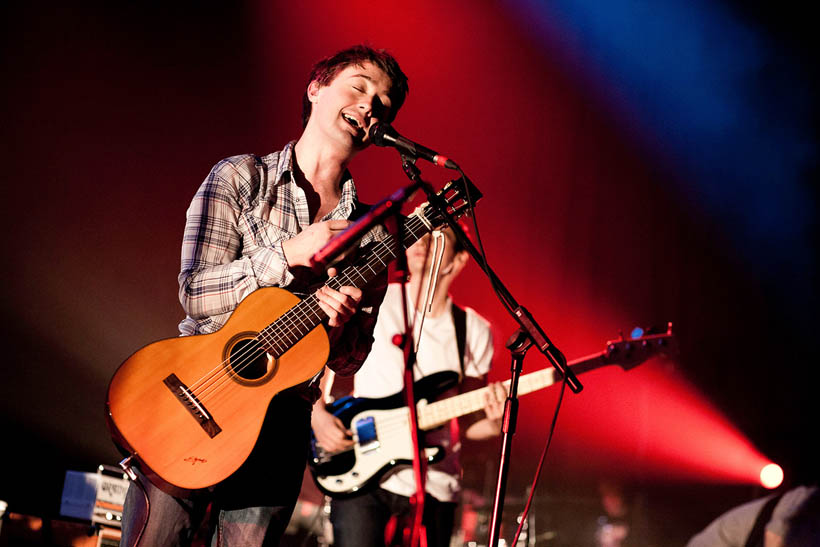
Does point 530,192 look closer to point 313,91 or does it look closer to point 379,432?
point 379,432

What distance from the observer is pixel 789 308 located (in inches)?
198

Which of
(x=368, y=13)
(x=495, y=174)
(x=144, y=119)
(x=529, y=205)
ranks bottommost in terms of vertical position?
(x=529, y=205)

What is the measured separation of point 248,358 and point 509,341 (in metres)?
0.80

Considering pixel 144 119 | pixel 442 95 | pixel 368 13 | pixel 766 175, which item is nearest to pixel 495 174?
pixel 442 95

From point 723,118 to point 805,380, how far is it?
7.16 ft

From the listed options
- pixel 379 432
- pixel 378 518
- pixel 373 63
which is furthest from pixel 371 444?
pixel 373 63

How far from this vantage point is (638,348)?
412cm

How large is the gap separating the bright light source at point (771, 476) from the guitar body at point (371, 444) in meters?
2.75

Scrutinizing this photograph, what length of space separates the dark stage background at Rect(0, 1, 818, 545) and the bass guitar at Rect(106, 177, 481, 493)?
9.89 feet

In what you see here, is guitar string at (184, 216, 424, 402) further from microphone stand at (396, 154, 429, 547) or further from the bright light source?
the bright light source

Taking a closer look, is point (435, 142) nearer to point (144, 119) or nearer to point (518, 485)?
point (144, 119)

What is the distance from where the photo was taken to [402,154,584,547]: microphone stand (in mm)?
1839

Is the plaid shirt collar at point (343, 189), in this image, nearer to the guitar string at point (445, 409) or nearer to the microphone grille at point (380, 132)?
the microphone grille at point (380, 132)

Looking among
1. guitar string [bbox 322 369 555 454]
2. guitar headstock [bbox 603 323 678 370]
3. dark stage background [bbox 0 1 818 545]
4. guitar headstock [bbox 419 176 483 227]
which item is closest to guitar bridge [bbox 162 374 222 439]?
guitar headstock [bbox 419 176 483 227]
